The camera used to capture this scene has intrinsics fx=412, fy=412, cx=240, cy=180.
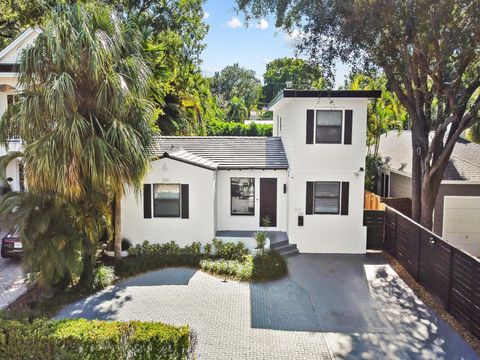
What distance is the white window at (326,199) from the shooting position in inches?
637

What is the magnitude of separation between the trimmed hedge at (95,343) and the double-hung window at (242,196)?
30.6 ft

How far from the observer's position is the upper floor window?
1573 centimetres

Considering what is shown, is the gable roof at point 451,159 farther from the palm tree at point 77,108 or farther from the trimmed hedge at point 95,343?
the trimmed hedge at point 95,343

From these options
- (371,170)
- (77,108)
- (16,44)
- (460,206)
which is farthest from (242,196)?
(16,44)

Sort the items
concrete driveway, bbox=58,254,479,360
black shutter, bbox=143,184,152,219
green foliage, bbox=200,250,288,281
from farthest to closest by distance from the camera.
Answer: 1. black shutter, bbox=143,184,152,219
2. green foliage, bbox=200,250,288,281
3. concrete driveway, bbox=58,254,479,360

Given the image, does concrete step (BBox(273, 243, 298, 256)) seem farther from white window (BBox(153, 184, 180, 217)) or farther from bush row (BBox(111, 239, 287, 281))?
white window (BBox(153, 184, 180, 217))

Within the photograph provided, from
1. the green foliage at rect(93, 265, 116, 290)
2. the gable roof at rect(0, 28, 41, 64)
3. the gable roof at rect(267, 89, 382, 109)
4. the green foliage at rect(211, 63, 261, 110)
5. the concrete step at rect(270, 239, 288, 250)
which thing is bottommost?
the green foliage at rect(93, 265, 116, 290)

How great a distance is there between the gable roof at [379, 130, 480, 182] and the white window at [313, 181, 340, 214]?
172 inches

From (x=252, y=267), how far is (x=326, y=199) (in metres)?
4.33

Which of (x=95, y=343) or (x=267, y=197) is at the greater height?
(x=267, y=197)

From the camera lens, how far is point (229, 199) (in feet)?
55.3

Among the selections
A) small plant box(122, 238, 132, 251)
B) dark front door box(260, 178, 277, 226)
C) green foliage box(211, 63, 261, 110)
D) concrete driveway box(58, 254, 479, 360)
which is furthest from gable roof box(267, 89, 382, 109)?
green foliage box(211, 63, 261, 110)

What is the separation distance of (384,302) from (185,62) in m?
18.5

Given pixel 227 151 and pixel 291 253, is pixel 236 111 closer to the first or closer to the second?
pixel 227 151
